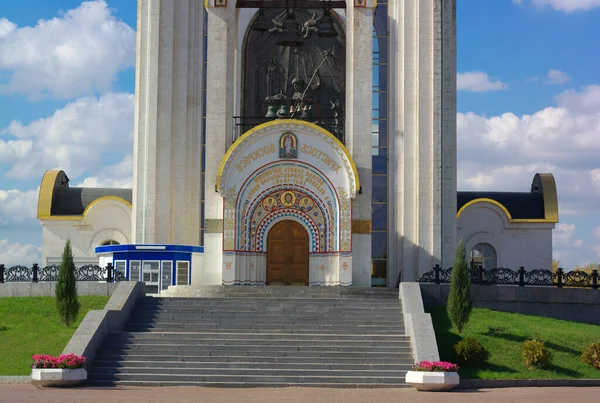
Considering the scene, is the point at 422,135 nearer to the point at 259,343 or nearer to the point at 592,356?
the point at 592,356

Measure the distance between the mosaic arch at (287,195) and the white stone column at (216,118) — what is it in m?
0.56

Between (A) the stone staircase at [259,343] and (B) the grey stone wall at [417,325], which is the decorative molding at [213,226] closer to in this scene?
(A) the stone staircase at [259,343]

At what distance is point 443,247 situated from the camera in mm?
35438

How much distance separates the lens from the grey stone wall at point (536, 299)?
29406mm

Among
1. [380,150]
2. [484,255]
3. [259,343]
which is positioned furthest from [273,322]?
[484,255]

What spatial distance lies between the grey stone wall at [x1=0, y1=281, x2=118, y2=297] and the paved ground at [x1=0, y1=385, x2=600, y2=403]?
768cm

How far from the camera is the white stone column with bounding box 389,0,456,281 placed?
35.1 m

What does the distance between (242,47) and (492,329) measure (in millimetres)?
16606

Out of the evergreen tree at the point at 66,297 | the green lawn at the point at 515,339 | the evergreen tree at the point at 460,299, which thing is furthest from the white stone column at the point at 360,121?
the evergreen tree at the point at 66,297

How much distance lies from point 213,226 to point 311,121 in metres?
6.25

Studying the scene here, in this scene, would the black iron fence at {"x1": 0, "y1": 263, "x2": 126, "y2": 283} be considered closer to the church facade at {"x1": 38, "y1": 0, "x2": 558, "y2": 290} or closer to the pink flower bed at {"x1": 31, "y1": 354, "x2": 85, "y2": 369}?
the church facade at {"x1": 38, "y1": 0, "x2": 558, "y2": 290}

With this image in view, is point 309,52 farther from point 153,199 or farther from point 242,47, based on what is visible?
point 153,199


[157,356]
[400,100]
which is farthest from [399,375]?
[400,100]

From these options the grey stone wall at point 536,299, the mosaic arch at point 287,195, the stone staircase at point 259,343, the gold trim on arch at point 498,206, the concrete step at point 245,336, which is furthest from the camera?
the gold trim on arch at point 498,206
